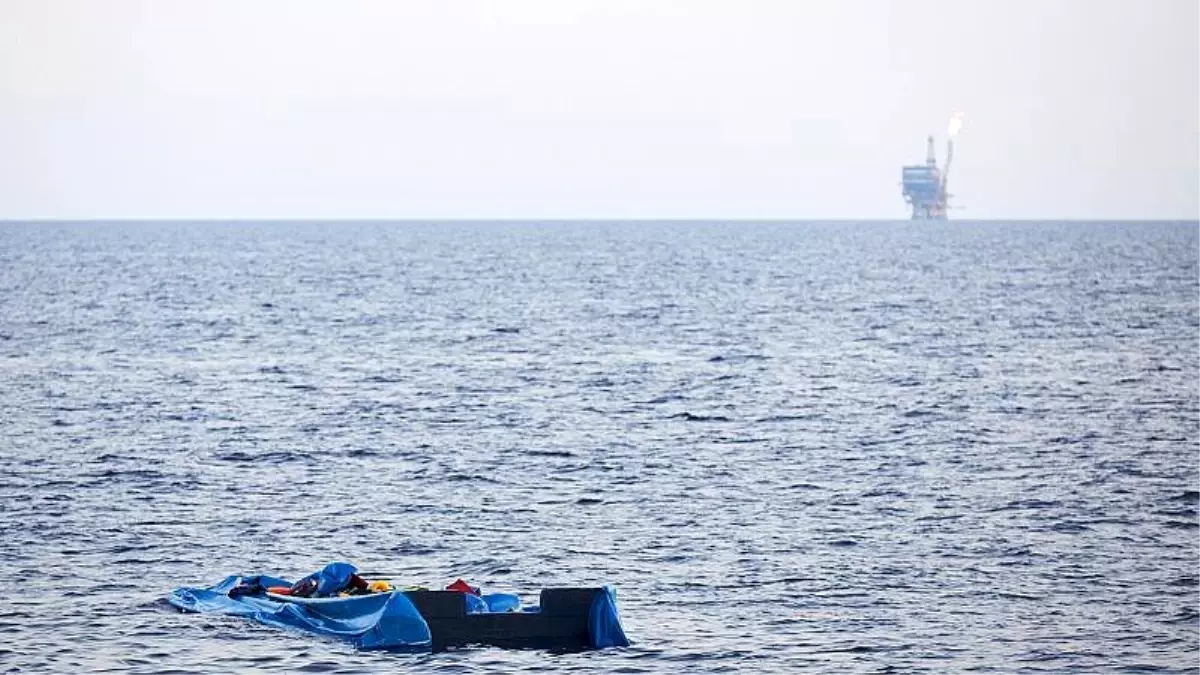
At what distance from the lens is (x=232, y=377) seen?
74.9 m

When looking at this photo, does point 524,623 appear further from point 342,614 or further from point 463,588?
point 342,614

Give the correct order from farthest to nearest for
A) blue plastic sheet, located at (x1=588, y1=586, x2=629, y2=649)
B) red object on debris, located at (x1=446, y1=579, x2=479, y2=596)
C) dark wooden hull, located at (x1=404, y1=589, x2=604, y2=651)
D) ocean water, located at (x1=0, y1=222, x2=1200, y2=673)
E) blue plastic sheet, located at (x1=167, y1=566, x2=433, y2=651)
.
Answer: red object on debris, located at (x1=446, y1=579, x2=479, y2=596)
ocean water, located at (x1=0, y1=222, x2=1200, y2=673)
dark wooden hull, located at (x1=404, y1=589, x2=604, y2=651)
blue plastic sheet, located at (x1=588, y1=586, x2=629, y2=649)
blue plastic sheet, located at (x1=167, y1=566, x2=433, y2=651)

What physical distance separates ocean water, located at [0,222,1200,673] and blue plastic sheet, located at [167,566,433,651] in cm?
43

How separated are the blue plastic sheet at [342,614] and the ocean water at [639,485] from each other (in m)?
0.43

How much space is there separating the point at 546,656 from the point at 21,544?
14.4 meters

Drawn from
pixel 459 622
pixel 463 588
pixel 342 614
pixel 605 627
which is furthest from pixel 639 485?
pixel 459 622

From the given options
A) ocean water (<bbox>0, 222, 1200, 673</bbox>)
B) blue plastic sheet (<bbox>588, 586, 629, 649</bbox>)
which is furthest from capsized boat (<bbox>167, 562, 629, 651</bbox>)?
ocean water (<bbox>0, 222, 1200, 673</bbox>)

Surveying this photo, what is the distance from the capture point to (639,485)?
48.8 meters

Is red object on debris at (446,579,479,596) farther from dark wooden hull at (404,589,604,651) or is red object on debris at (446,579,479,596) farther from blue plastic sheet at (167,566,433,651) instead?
blue plastic sheet at (167,566,433,651)

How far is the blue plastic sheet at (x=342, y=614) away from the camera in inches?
1243

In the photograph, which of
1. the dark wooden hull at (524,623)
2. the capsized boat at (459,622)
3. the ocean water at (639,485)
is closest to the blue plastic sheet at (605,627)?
the capsized boat at (459,622)

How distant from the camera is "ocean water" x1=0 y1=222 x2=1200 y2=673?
32.8m

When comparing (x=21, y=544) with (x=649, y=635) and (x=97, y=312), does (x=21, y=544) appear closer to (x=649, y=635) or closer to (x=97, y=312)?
(x=649, y=635)

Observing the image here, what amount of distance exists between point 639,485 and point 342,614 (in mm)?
17101
